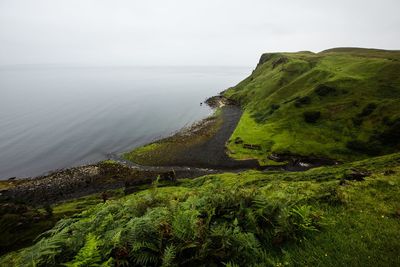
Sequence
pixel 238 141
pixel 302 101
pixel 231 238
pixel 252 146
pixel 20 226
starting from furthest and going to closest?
pixel 302 101 → pixel 238 141 → pixel 252 146 → pixel 20 226 → pixel 231 238

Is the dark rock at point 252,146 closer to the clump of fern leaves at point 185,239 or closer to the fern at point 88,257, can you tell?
the clump of fern leaves at point 185,239

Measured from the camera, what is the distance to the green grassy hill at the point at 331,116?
70500 mm

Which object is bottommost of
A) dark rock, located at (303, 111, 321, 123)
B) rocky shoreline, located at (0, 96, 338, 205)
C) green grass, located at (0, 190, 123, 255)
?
rocky shoreline, located at (0, 96, 338, 205)

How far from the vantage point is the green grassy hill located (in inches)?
2776

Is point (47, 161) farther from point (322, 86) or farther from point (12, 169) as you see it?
point (322, 86)

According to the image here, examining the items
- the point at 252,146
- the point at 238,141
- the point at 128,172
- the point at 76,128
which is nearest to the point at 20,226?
the point at 128,172

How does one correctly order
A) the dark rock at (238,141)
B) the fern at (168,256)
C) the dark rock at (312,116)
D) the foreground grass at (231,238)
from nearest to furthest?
1. the fern at (168,256)
2. the foreground grass at (231,238)
3. the dark rock at (238,141)
4. the dark rock at (312,116)

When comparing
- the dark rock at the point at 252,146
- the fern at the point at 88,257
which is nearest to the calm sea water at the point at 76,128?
the dark rock at the point at 252,146

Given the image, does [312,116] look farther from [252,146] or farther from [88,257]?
[88,257]

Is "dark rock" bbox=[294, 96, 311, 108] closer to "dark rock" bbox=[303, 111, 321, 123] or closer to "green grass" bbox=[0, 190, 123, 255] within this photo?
"dark rock" bbox=[303, 111, 321, 123]

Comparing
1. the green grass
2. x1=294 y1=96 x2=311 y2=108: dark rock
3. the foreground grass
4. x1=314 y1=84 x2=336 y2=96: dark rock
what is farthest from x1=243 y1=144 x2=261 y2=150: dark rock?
the foreground grass

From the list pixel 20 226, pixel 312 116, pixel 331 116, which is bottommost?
pixel 20 226

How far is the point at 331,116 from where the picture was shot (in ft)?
281

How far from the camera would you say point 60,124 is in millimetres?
125312
